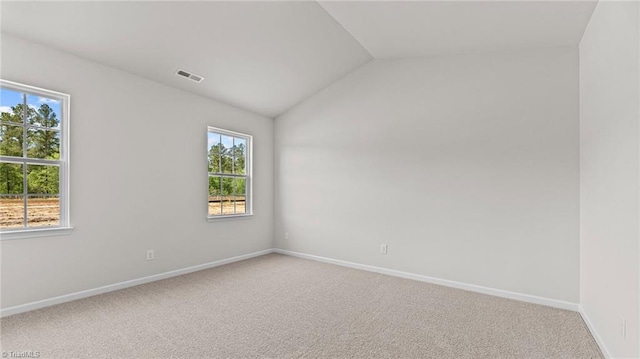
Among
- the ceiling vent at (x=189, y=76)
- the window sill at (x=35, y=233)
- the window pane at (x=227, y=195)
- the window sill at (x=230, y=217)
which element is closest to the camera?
the window sill at (x=35, y=233)

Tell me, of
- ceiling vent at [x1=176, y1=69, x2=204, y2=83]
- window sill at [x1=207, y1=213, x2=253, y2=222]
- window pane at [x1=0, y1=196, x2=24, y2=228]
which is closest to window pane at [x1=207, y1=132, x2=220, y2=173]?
Answer: window sill at [x1=207, y1=213, x2=253, y2=222]

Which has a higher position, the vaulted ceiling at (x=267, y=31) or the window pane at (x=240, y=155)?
the vaulted ceiling at (x=267, y=31)

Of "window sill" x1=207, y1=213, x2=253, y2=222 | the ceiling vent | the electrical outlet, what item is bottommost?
the electrical outlet

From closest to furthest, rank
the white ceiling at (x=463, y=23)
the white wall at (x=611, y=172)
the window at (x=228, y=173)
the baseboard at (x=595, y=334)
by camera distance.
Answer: the white wall at (x=611, y=172)
the baseboard at (x=595, y=334)
the white ceiling at (x=463, y=23)
the window at (x=228, y=173)

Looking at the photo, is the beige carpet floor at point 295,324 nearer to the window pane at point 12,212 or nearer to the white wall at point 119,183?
the white wall at point 119,183

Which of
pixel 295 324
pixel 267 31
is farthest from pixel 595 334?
pixel 267 31

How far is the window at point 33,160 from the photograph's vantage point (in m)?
2.86

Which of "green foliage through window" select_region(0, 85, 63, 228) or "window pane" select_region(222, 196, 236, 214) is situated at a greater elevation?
"green foliage through window" select_region(0, 85, 63, 228)

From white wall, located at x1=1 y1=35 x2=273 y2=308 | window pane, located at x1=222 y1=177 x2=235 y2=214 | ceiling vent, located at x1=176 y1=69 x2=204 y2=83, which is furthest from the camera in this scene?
window pane, located at x1=222 y1=177 x2=235 y2=214

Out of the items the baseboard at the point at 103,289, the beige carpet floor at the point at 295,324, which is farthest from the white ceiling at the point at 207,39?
the beige carpet floor at the point at 295,324

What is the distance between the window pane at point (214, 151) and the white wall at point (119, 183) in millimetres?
178

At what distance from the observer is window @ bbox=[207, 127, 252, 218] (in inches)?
183

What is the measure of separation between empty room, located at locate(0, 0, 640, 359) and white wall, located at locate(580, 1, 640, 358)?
2 centimetres

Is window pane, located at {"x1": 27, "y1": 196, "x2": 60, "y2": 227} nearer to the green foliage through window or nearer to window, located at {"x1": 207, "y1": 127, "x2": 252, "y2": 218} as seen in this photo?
the green foliage through window
